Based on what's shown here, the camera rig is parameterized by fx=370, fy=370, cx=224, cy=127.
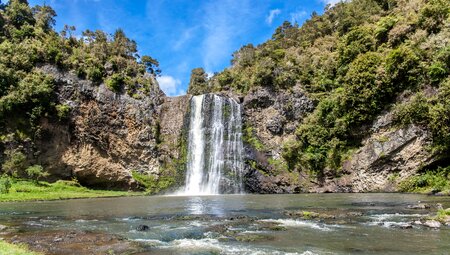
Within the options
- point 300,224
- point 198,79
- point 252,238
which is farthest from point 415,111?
point 198,79

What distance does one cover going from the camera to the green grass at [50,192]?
3715 cm

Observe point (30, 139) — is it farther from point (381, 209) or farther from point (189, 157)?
point (381, 209)

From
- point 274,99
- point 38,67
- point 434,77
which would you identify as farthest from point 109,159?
point 434,77

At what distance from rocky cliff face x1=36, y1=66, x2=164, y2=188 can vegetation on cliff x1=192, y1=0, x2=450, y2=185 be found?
1606 cm

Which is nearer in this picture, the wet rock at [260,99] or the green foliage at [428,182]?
the green foliage at [428,182]

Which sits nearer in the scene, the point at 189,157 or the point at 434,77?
the point at 434,77

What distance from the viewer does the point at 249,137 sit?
50656 millimetres

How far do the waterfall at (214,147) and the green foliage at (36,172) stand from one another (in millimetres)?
17548

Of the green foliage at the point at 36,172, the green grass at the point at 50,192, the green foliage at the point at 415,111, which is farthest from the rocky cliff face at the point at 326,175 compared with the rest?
the green foliage at the point at 36,172

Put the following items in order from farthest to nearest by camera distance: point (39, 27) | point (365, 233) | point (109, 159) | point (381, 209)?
point (39, 27) → point (109, 159) → point (381, 209) → point (365, 233)

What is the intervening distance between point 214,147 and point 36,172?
2201cm

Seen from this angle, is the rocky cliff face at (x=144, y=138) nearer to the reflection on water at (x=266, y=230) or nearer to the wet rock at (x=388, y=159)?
the wet rock at (x=388, y=159)

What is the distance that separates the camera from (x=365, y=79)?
139 ft

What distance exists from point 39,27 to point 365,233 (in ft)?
201
